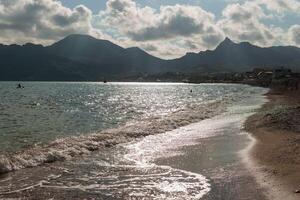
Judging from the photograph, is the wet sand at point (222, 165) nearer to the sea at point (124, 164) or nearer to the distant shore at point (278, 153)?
the sea at point (124, 164)

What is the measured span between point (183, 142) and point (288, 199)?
49.9 ft

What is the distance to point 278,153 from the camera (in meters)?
22.7

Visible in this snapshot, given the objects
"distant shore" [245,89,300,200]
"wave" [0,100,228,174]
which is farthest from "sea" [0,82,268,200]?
"distant shore" [245,89,300,200]

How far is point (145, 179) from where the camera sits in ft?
60.2

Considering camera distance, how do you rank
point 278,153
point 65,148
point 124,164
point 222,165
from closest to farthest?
point 222,165, point 124,164, point 278,153, point 65,148

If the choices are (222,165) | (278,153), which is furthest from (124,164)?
(278,153)

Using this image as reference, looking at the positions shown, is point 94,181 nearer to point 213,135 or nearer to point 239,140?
point 239,140

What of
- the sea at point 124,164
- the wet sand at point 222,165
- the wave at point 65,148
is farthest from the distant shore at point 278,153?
the wave at point 65,148

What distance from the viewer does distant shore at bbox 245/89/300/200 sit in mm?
16078

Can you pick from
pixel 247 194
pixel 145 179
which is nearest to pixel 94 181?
pixel 145 179

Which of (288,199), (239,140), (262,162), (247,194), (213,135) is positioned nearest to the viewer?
(288,199)

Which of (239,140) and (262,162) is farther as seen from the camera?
(239,140)

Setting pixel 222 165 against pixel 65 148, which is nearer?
pixel 222 165

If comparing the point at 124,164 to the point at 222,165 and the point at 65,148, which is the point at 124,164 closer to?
the point at 222,165
